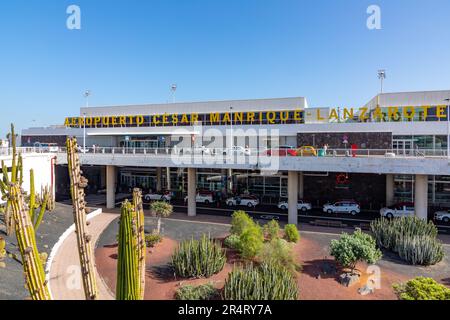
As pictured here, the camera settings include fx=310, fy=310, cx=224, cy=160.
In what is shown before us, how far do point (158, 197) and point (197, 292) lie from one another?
24106 millimetres

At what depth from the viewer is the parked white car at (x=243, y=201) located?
108 feet

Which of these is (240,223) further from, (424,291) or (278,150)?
(424,291)

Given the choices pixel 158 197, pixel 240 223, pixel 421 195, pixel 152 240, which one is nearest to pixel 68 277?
pixel 152 240

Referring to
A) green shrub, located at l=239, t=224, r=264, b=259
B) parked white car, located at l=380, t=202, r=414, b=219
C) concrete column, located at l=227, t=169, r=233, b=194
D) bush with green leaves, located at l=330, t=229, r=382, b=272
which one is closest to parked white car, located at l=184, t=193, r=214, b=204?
concrete column, located at l=227, t=169, r=233, b=194

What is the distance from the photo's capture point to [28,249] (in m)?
4.65

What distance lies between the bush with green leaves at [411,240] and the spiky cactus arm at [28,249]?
18.4 metres

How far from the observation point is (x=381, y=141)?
32.3 metres

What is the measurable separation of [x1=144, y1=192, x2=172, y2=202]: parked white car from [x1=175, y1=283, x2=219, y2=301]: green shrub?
22385 millimetres

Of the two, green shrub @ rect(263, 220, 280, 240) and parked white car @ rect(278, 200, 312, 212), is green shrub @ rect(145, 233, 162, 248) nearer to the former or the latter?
green shrub @ rect(263, 220, 280, 240)

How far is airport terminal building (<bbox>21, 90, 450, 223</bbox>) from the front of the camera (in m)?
24.0
